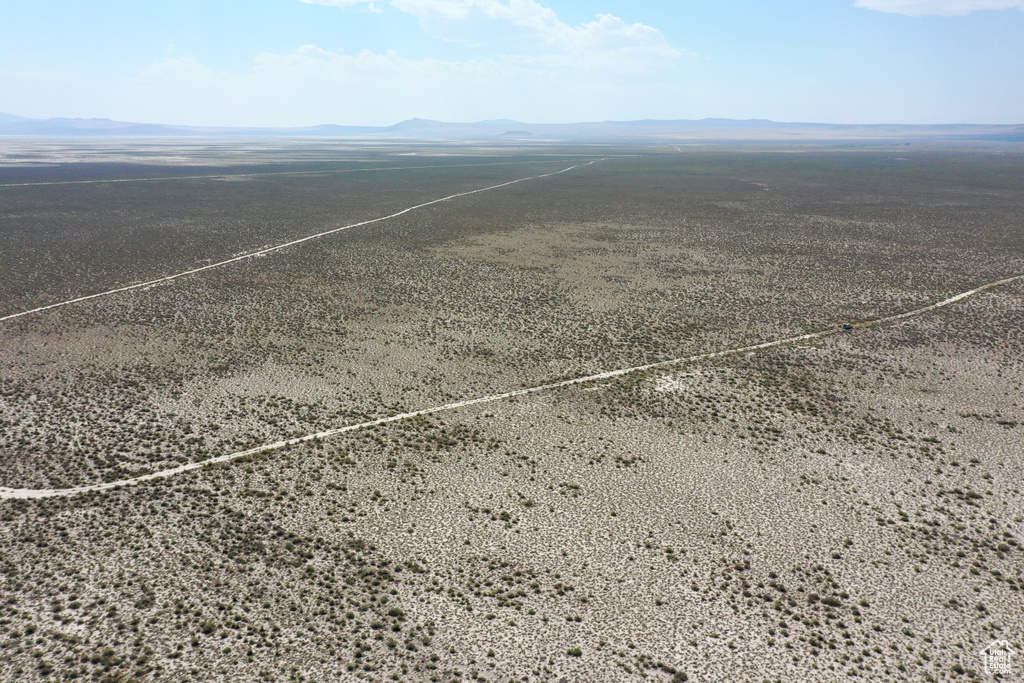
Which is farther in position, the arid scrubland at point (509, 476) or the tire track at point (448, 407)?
the tire track at point (448, 407)

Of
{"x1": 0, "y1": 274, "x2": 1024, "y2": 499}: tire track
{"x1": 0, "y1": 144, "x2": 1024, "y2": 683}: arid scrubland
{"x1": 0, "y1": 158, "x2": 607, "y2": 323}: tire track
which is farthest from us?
{"x1": 0, "y1": 158, "x2": 607, "y2": 323}: tire track

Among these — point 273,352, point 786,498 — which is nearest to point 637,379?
point 786,498

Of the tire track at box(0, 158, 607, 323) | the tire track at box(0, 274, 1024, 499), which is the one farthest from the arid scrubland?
the tire track at box(0, 158, 607, 323)

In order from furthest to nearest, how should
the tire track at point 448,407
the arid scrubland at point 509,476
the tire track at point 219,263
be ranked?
the tire track at point 219,263 < the tire track at point 448,407 < the arid scrubland at point 509,476

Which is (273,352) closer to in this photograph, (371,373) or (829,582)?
(371,373)

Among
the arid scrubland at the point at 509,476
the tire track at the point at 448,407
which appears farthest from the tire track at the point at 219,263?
the tire track at the point at 448,407

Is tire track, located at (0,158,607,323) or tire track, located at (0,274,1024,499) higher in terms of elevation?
tire track, located at (0,158,607,323)

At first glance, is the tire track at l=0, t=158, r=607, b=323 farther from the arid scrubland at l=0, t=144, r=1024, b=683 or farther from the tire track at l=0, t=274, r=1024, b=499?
the tire track at l=0, t=274, r=1024, b=499

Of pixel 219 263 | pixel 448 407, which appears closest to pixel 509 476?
pixel 448 407

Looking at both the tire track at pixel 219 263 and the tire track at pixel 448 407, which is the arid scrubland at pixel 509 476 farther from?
the tire track at pixel 219 263
